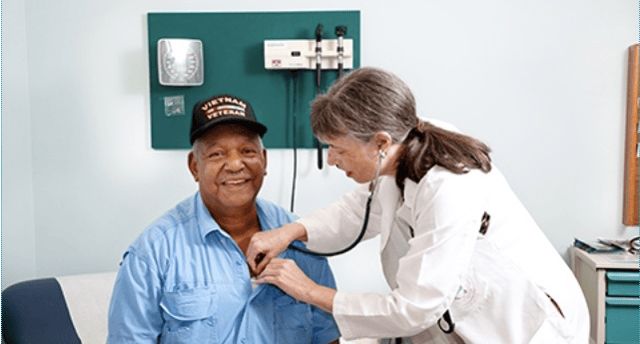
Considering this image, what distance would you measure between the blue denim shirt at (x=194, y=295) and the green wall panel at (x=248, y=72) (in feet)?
4.16

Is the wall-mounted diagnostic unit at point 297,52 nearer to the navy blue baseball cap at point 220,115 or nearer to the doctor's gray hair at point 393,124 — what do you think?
the navy blue baseball cap at point 220,115

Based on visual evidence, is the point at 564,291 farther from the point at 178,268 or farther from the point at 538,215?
the point at 538,215

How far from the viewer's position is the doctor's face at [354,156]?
1.31 meters

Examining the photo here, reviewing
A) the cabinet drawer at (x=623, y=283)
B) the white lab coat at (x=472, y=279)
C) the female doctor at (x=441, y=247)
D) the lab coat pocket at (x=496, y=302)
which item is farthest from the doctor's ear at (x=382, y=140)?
the cabinet drawer at (x=623, y=283)

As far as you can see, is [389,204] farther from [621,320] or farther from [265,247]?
[621,320]

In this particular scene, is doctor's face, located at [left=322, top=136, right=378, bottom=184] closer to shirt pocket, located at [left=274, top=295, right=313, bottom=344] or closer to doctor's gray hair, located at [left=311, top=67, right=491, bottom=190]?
doctor's gray hair, located at [left=311, top=67, right=491, bottom=190]

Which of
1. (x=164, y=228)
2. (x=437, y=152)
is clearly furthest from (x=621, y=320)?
(x=164, y=228)

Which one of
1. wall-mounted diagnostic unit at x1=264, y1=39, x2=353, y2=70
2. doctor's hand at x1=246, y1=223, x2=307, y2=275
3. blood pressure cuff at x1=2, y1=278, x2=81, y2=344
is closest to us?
doctor's hand at x1=246, y1=223, x2=307, y2=275

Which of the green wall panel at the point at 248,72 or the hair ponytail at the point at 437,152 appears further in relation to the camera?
the green wall panel at the point at 248,72

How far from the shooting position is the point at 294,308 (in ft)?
4.87

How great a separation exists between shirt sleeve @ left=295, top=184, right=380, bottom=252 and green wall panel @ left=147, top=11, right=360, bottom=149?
109 cm

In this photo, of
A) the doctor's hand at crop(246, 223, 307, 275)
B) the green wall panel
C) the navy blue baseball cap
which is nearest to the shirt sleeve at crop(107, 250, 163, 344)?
the doctor's hand at crop(246, 223, 307, 275)

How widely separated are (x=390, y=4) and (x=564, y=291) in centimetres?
175

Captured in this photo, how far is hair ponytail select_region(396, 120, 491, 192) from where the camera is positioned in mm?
1270
